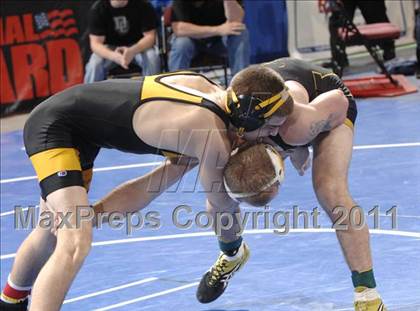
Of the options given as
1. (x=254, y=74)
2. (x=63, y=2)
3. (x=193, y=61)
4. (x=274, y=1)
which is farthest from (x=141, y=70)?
(x=254, y=74)

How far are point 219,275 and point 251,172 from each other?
1.07 m

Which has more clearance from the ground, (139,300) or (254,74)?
(254,74)

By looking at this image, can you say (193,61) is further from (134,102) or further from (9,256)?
(134,102)

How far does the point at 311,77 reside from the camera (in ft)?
14.7

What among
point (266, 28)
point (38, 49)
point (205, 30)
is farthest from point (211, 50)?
point (38, 49)

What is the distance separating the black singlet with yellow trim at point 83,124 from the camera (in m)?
4.02

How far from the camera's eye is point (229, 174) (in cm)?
383

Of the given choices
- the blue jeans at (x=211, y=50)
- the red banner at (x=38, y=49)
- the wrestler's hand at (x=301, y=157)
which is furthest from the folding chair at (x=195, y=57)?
the wrestler's hand at (x=301, y=157)

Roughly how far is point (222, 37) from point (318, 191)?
18.1 feet

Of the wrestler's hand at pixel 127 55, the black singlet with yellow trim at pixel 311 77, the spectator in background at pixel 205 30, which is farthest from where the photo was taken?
the spectator in background at pixel 205 30

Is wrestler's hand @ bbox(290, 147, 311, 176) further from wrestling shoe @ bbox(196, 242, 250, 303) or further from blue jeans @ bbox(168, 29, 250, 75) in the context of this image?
blue jeans @ bbox(168, 29, 250, 75)

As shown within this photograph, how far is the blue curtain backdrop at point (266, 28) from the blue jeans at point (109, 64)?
1.96 m

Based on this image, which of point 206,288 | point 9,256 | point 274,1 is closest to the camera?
point 206,288

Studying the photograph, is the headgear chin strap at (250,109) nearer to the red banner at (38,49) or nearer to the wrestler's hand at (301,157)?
the wrestler's hand at (301,157)
